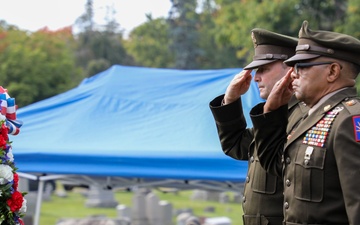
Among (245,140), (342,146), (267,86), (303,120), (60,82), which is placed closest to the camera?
(342,146)

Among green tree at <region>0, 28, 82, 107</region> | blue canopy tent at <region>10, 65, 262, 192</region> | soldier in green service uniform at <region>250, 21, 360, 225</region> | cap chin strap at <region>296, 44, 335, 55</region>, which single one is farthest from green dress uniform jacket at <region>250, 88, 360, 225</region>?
green tree at <region>0, 28, 82, 107</region>

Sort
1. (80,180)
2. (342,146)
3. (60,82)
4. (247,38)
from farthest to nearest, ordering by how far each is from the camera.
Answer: (60,82) → (247,38) → (80,180) → (342,146)

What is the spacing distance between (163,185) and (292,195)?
428 cm

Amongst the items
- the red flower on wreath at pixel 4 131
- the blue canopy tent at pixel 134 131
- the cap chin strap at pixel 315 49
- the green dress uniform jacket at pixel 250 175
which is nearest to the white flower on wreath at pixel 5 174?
the red flower on wreath at pixel 4 131

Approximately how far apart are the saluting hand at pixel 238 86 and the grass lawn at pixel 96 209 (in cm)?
1279

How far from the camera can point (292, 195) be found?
3254 millimetres

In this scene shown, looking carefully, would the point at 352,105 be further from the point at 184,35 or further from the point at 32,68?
the point at 184,35

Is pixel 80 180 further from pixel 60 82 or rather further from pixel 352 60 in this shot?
pixel 60 82

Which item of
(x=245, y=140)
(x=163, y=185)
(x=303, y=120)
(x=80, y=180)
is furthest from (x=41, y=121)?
(x=303, y=120)

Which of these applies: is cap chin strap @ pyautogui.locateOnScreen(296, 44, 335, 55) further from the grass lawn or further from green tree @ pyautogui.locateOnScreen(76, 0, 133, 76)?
green tree @ pyautogui.locateOnScreen(76, 0, 133, 76)

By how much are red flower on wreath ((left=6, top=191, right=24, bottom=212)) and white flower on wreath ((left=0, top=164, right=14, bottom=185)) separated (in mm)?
77

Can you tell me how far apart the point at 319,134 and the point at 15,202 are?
1.49 meters

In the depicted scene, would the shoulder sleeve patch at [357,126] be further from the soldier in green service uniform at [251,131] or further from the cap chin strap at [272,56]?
the cap chin strap at [272,56]

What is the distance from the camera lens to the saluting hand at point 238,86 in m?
3.85
